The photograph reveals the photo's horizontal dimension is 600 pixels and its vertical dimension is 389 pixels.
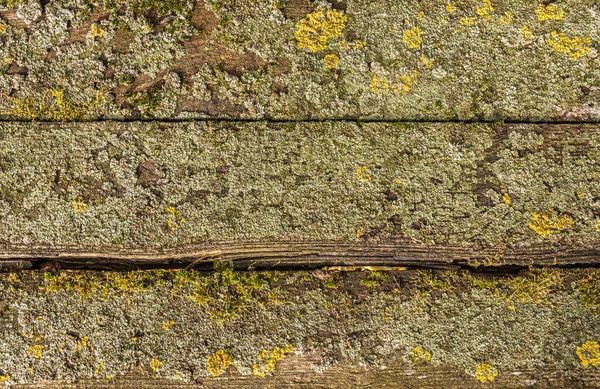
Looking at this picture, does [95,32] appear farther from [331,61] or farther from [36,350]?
[36,350]

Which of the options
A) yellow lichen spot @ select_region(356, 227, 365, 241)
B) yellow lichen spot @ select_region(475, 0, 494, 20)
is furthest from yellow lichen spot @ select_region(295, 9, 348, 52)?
yellow lichen spot @ select_region(356, 227, 365, 241)

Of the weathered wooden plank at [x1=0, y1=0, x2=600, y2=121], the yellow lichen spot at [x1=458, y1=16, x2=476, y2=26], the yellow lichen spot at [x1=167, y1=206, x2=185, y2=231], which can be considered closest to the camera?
the yellow lichen spot at [x1=167, y1=206, x2=185, y2=231]

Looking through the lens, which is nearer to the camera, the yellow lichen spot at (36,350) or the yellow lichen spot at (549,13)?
the yellow lichen spot at (36,350)

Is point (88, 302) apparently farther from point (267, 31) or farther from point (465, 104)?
point (465, 104)

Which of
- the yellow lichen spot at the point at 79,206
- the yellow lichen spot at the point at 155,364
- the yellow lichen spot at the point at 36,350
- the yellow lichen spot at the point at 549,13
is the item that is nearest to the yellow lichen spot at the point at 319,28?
the yellow lichen spot at the point at 549,13

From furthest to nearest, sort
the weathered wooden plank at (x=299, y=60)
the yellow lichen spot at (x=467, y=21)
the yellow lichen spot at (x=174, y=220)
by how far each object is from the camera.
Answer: the yellow lichen spot at (x=467, y=21) → the weathered wooden plank at (x=299, y=60) → the yellow lichen spot at (x=174, y=220)

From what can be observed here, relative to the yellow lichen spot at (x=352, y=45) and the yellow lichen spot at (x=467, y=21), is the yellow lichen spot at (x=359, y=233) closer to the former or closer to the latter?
the yellow lichen spot at (x=352, y=45)

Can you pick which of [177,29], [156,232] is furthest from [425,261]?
[177,29]

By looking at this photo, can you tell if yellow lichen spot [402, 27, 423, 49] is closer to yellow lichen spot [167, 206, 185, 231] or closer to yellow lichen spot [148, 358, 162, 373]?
yellow lichen spot [167, 206, 185, 231]
